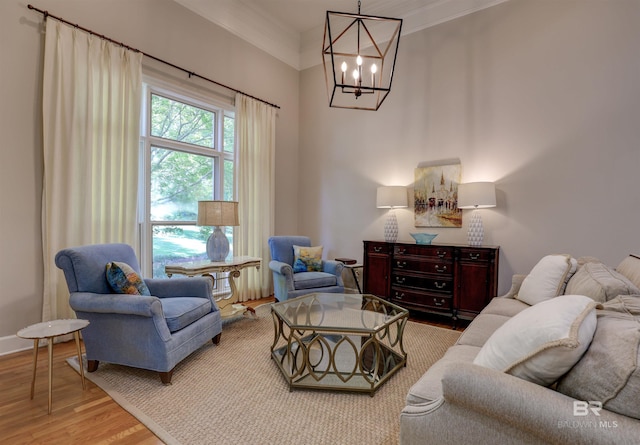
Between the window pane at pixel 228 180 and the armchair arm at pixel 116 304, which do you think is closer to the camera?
the armchair arm at pixel 116 304

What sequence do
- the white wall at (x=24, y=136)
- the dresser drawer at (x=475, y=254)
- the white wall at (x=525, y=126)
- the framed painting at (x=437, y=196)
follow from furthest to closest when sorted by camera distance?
the framed painting at (x=437, y=196)
the dresser drawer at (x=475, y=254)
the white wall at (x=525, y=126)
the white wall at (x=24, y=136)

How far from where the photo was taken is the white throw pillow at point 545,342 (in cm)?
94

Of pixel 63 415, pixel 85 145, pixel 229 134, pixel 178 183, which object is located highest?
pixel 229 134

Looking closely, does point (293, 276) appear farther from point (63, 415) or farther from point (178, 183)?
point (63, 415)

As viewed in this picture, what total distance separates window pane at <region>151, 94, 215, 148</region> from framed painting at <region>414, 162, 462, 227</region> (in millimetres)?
2901

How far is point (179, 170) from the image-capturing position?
3.97 m

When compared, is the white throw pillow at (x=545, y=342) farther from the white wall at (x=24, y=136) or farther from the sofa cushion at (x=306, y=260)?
the white wall at (x=24, y=136)

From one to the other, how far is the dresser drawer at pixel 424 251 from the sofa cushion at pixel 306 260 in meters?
1.01

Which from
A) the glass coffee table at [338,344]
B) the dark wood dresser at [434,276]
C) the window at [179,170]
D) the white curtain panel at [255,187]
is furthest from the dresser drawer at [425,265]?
the window at [179,170]

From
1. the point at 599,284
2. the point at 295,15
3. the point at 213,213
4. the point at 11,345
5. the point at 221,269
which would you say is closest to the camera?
the point at 599,284

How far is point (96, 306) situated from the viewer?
2.18 m

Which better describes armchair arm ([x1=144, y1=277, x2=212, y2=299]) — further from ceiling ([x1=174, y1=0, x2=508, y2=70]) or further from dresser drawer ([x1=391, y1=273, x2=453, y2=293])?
ceiling ([x1=174, y1=0, x2=508, y2=70])

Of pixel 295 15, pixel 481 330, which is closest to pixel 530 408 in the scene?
pixel 481 330

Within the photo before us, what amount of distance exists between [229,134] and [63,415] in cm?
360
